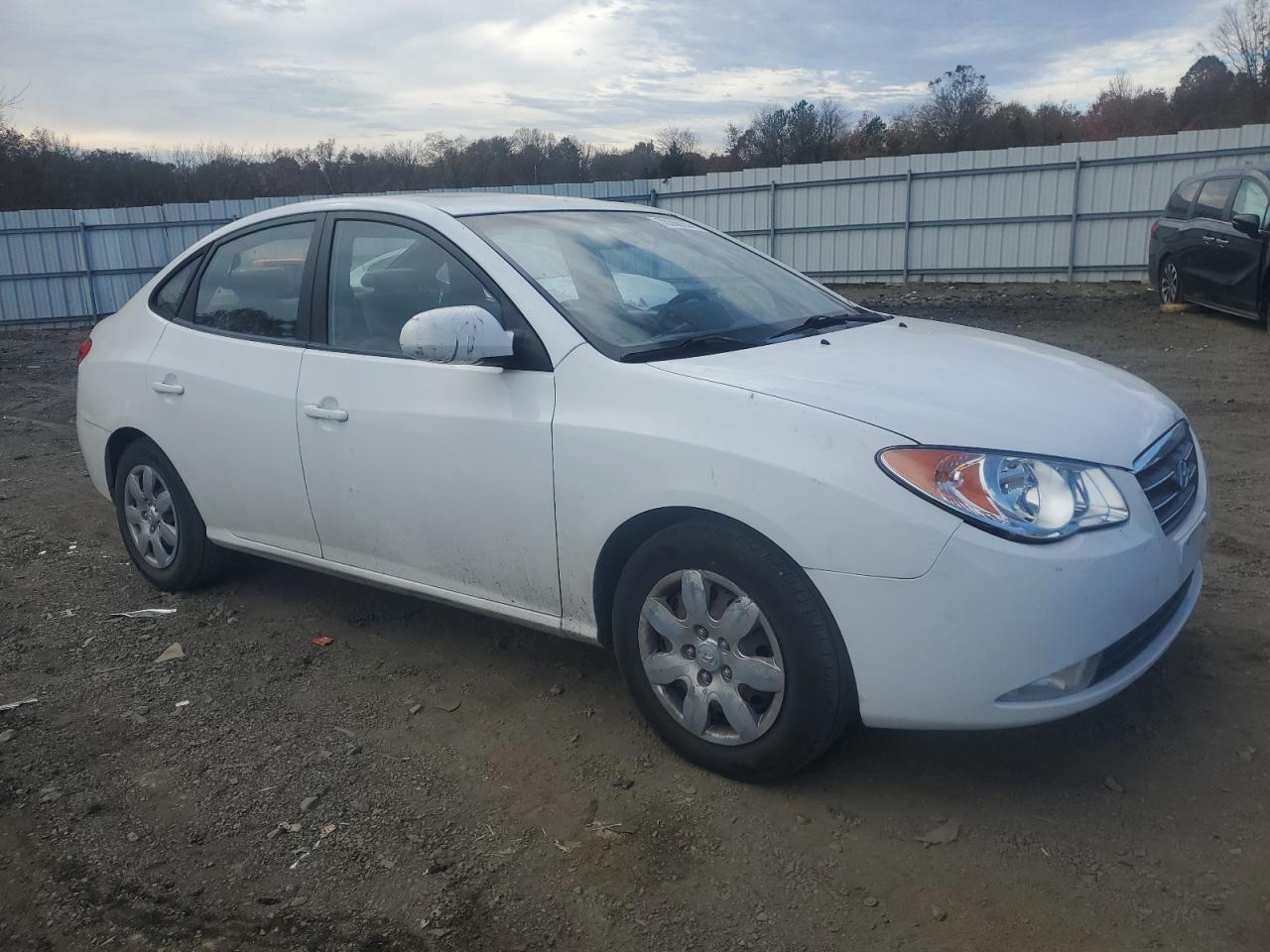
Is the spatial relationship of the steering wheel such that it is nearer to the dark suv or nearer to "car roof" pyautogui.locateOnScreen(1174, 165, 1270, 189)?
the dark suv

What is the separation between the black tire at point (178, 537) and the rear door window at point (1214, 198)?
11.2m

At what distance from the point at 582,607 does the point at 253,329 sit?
1987 mm

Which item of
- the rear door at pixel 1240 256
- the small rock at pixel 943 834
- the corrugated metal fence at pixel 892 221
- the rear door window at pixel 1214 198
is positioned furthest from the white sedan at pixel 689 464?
the corrugated metal fence at pixel 892 221

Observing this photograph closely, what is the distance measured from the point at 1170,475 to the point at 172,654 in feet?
12.1

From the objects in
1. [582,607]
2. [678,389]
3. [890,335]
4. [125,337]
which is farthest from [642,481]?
[125,337]

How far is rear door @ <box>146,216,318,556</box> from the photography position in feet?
13.2

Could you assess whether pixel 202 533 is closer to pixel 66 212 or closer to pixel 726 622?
pixel 726 622

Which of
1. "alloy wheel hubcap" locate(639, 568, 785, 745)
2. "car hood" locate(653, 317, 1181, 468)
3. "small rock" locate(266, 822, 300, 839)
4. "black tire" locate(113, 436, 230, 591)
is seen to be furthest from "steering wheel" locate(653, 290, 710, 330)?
"black tire" locate(113, 436, 230, 591)

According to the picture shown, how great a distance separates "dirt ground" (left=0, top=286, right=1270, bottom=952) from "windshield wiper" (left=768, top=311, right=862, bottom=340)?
1342 mm

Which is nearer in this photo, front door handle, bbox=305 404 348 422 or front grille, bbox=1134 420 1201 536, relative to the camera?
front grille, bbox=1134 420 1201 536

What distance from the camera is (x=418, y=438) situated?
11.4ft

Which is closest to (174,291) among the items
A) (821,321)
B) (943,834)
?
(821,321)

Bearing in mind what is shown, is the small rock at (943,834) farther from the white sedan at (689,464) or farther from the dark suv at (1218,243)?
the dark suv at (1218,243)

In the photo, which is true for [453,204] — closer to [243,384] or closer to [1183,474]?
[243,384]
